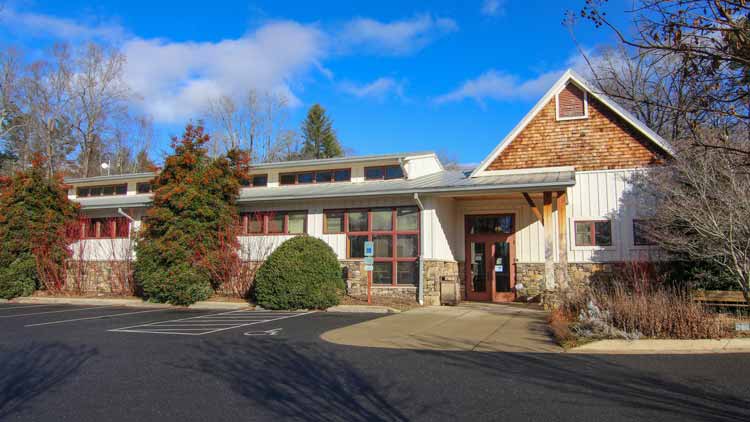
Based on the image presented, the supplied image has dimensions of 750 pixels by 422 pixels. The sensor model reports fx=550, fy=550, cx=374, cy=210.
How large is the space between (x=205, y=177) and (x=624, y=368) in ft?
48.0

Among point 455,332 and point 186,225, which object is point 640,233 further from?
point 186,225

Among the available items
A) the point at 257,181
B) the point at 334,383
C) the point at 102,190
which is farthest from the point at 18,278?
the point at 334,383

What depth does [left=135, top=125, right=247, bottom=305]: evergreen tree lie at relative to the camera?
1795 centimetres

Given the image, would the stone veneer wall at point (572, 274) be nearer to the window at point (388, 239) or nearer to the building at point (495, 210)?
the building at point (495, 210)

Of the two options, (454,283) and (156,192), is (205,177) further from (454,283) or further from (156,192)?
(454,283)

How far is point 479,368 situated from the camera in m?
7.98

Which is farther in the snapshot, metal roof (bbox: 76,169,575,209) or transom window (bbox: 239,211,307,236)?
transom window (bbox: 239,211,307,236)

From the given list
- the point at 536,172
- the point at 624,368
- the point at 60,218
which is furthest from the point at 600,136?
the point at 60,218

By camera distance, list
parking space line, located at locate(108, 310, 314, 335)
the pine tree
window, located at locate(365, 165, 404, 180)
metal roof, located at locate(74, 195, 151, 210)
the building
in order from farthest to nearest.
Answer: the pine tree
metal roof, located at locate(74, 195, 151, 210)
window, located at locate(365, 165, 404, 180)
the building
parking space line, located at locate(108, 310, 314, 335)

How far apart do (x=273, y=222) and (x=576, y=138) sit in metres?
10.9

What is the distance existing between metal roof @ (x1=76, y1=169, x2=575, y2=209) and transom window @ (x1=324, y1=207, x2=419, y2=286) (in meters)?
0.87

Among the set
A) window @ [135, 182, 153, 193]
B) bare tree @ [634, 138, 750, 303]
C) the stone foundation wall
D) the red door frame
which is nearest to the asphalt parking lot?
bare tree @ [634, 138, 750, 303]

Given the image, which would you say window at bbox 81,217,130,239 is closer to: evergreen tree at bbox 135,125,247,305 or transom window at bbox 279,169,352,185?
evergreen tree at bbox 135,125,247,305

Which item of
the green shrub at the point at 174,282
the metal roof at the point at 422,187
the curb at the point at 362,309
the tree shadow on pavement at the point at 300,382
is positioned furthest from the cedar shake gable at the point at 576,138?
the tree shadow on pavement at the point at 300,382
